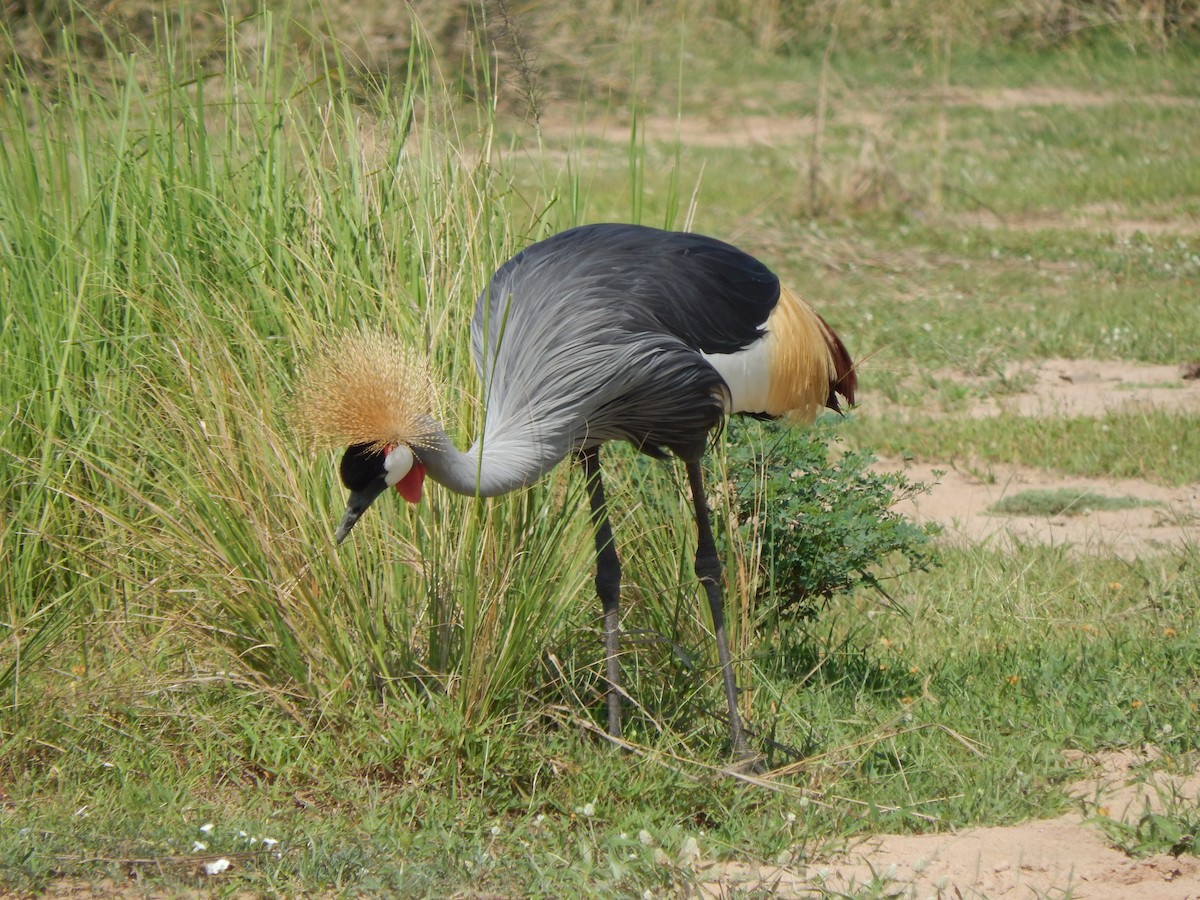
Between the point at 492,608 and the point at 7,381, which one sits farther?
the point at 7,381

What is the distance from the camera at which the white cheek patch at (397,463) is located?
2764 millimetres

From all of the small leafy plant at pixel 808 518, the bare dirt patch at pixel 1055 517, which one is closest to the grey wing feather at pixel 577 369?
the small leafy plant at pixel 808 518

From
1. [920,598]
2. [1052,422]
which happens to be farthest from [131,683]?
[1052,422]

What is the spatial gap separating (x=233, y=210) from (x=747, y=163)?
7.54 meters

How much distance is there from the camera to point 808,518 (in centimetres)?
376

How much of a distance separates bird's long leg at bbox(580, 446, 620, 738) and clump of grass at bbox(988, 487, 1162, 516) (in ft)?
6.97

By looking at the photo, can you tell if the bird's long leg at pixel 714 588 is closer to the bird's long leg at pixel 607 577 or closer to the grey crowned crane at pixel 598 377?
the grey crowned crane at pixel 598 377

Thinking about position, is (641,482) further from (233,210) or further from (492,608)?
(233,210)

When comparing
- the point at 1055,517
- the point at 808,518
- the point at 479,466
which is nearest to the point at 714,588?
the point at 808,518

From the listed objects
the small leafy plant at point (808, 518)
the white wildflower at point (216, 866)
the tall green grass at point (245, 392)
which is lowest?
the white wildflower at point (216, 866)

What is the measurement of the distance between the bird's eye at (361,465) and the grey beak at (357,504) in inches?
0.5

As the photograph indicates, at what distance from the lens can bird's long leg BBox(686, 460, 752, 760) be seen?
3252 millimetres

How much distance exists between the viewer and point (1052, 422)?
5777 millimetres

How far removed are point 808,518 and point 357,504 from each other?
1382mm
